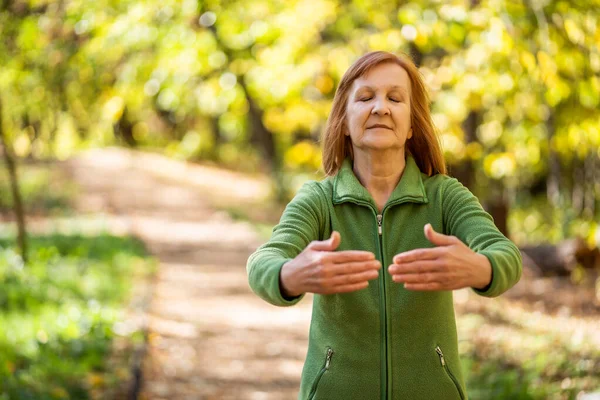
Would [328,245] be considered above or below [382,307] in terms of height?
above

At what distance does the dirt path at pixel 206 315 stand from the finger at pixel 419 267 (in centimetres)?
425

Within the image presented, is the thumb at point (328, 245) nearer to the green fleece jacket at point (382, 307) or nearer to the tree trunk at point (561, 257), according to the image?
the green fleece jacket at point (382, 307)

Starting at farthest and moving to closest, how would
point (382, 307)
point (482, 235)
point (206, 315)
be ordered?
point (206, 315)
point (382, 307)
point (482, 235)

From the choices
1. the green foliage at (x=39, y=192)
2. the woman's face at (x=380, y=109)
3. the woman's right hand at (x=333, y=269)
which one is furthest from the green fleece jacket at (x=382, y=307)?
the green foliage at (x=39, y=192)

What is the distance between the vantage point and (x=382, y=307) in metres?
1.93

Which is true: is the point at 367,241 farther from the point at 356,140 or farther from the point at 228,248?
the point at 228,248

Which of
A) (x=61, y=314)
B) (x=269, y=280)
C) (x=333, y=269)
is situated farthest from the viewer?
(x=61, y=314)

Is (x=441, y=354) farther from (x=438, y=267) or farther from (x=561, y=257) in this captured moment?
(x=561, y=257)

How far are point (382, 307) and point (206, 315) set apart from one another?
6657 millimetres

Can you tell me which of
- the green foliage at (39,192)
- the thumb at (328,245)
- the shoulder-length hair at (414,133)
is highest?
the green foliage at (39,192)

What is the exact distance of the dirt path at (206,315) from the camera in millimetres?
6141

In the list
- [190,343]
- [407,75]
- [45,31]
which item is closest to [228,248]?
[190,343]

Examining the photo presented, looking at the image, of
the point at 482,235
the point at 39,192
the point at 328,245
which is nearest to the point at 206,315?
the point at 482,235

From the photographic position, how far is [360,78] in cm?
203
